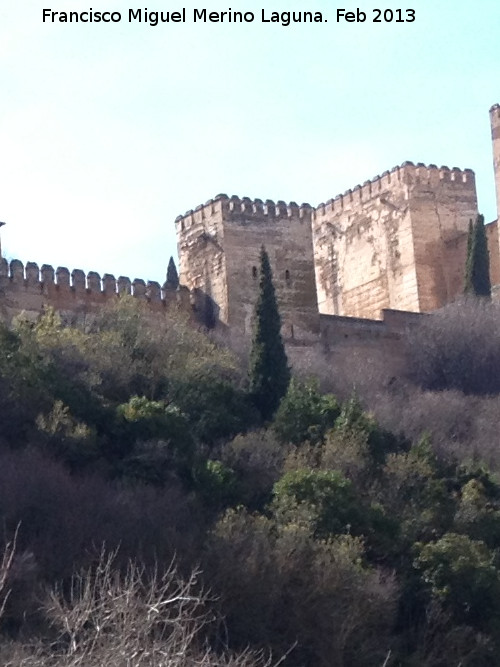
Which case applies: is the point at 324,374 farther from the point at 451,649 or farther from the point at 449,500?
the point at 451,649

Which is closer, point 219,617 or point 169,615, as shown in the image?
point 169,615

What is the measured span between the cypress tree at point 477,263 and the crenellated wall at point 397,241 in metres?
2.38

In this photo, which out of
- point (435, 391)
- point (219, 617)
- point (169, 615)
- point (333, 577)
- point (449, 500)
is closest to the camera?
point (169, 615)

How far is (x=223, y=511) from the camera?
2544 cm

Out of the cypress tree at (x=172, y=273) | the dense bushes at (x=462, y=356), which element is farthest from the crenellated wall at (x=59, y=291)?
the dense bushes at (x=462, y=356)

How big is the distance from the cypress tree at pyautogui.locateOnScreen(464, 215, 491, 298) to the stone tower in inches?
133

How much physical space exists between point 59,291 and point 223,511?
10.5 metres

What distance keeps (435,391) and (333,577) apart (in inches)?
513

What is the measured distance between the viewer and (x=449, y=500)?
27297 mm

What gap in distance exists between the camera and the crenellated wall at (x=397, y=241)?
4150cm

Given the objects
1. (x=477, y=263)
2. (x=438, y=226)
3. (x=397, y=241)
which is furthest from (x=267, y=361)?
(x=438, y=226)

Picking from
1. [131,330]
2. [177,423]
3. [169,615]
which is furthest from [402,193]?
[169,615]

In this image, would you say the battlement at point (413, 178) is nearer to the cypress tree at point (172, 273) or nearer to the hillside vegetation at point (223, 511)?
the cypress tree at point (172, 273)

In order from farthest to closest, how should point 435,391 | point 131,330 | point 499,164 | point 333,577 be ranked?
point 499,164 → point 435,391 → point 131,330 → point 333,577
